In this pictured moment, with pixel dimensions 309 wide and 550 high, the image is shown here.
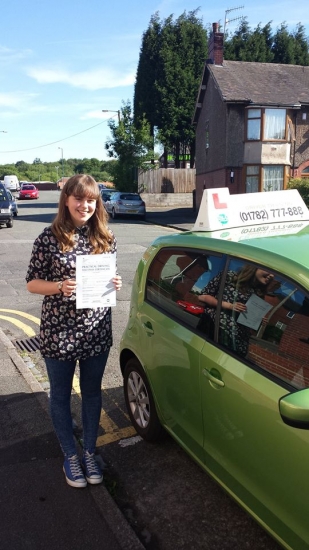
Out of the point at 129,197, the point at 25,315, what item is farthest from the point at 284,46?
the point at 25,315

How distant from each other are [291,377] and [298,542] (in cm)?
69

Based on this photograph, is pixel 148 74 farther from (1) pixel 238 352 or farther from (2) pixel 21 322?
(1) pixel 238 352

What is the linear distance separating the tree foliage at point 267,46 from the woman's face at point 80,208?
49.2 m

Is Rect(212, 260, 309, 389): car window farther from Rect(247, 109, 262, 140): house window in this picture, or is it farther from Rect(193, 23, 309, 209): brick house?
Rect(247, 109, 262, 140): house window

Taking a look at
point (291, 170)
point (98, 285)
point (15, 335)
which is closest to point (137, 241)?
point (15, 335)

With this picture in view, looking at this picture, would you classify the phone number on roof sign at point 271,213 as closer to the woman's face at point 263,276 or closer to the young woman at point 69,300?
the woman's face at point 263,276

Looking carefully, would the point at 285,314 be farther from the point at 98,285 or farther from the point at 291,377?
the point at 98,285

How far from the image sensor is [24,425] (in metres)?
3.86

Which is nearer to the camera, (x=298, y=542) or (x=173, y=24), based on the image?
(x=298, y=542)

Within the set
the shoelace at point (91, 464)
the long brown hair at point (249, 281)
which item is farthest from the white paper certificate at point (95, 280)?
the shoelace at point (91, 464)

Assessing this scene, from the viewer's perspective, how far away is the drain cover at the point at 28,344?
5789 millimetres

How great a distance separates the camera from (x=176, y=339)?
2.97 meters

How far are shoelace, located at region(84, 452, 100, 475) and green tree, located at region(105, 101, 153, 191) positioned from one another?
30780 millimetres

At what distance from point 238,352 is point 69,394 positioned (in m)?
1.17
